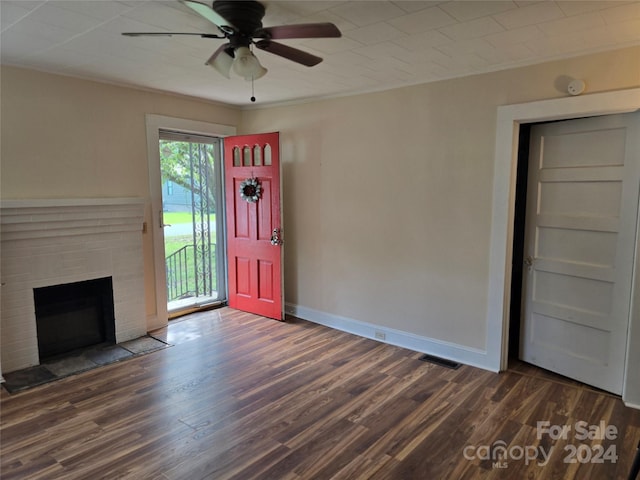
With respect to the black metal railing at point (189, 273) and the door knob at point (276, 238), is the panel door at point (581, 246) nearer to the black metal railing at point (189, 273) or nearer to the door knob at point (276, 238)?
the door knob at point (276, 238)

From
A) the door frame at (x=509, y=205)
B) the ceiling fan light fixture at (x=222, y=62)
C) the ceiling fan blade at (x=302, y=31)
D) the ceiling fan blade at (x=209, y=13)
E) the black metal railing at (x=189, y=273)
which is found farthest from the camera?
the black metal railing at (x=189, y=273)

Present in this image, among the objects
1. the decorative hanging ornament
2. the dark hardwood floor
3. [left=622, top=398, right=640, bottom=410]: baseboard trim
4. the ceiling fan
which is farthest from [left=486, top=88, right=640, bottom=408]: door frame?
the decorative hanging ornament

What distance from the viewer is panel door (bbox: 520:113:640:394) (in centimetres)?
286

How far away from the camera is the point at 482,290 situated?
341cm

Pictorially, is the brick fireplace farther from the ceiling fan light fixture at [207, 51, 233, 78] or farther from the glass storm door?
the ceiling fan light fixture at [207, 51, 233, 78]

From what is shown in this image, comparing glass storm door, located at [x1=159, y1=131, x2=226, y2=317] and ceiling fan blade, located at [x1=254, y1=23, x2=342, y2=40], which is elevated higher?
ceiling fan blade, located at [x1=254, y1=23, x2=342, y2=40]

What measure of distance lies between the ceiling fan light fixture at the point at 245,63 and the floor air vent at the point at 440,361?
2.79 meters

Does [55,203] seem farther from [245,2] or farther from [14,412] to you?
[245,2]

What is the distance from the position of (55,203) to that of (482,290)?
3665 mm

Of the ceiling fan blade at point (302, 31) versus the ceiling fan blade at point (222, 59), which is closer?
the ceiling fan blade at point (302, 31)

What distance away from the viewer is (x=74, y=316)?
380cm

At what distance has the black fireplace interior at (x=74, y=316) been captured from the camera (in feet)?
11.8

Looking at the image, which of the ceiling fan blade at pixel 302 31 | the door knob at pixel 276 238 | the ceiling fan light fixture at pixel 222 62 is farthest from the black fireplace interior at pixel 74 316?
the ceiling fan blade at pixel 302 31

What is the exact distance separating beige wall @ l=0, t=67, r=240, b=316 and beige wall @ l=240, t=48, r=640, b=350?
1.51 meters
